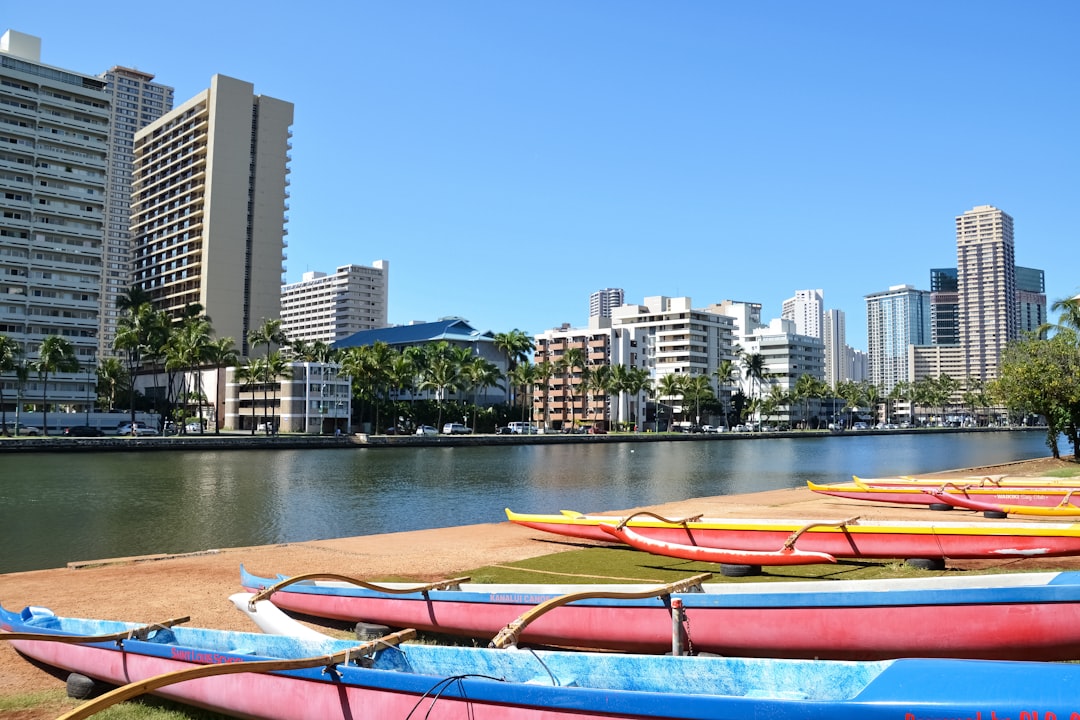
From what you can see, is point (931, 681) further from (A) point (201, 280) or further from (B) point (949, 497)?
(A) point (201, 280)

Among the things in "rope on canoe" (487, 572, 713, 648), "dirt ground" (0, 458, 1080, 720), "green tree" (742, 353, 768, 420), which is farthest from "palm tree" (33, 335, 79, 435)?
"green tree" (742, 353, 768, 420)

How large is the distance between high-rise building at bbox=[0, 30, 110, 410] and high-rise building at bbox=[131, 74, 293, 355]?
76.2 feet

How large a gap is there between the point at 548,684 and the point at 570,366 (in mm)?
133262

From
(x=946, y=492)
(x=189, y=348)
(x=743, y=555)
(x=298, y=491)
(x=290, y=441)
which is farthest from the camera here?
(x=189, y=348)

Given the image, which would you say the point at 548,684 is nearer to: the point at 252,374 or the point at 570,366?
the point at 252,374

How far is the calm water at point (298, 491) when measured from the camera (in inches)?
968

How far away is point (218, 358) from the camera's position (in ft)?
→ 324

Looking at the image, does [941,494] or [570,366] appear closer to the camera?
[941,494]

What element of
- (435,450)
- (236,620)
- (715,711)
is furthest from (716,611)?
(435,450)

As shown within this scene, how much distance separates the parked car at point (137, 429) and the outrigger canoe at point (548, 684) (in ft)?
279

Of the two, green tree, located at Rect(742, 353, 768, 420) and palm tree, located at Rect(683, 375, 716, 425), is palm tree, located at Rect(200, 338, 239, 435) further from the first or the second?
green tree, located at Rect(742, 353, 768, 420)

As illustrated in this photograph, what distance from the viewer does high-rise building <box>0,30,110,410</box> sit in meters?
96.7

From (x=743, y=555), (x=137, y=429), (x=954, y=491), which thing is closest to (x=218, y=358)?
(x=137, y=429)

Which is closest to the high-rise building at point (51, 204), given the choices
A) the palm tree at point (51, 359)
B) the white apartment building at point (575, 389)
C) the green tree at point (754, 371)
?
the palm tree at point (51, 359)
